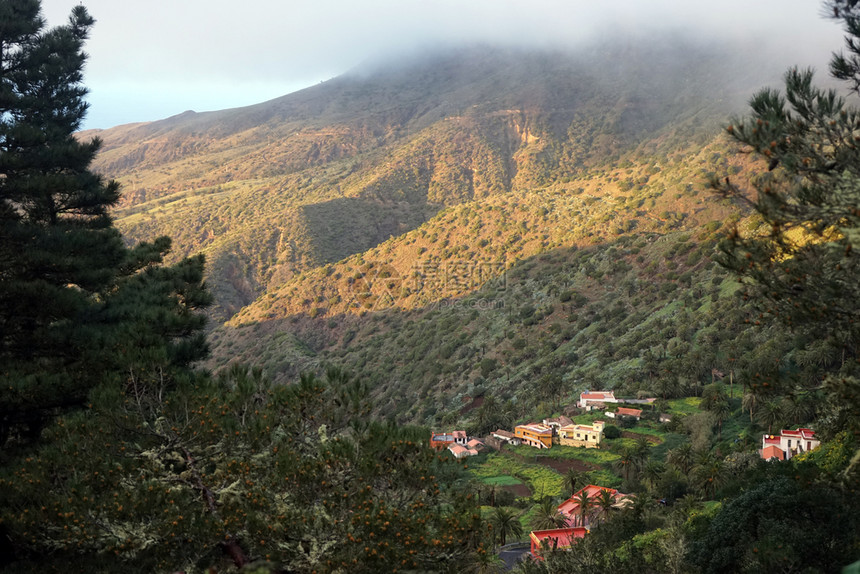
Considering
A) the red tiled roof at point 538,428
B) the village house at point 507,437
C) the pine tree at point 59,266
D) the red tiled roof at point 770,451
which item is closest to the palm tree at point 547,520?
the red tiled roof at point 770,451

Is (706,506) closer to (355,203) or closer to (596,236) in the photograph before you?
(596,236)

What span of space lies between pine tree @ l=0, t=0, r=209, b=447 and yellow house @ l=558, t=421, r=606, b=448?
30768 millimetres

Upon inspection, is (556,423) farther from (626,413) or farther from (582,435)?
(626,413)

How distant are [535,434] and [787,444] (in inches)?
652

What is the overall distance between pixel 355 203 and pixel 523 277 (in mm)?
41897

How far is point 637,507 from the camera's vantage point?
2500 cm

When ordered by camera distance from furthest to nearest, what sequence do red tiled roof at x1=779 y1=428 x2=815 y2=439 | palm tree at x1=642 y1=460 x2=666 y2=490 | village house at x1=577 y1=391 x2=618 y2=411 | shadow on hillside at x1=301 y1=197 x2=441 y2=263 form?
shadow on hillside at x1=301 y1=197 x2=441 y2=263 < village house at x1=577 y1=391 x2=618 y2=411 < palm tree at x1=642 y1=460 x2=666 y2=490 < red tiled roof at x1=779 y1=428 x2=815 y2=439

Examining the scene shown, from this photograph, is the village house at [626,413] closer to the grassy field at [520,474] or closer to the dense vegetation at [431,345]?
the dense vegetation at [431,345]

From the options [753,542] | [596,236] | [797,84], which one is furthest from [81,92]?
[596,236]

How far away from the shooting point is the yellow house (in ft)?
133

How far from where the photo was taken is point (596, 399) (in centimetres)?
4391

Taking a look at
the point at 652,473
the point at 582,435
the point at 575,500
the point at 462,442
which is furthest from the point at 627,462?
the point at 462,442

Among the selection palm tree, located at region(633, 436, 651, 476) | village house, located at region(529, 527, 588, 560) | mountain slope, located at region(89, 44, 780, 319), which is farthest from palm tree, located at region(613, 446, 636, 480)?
mountain slope, located at region(89, 44, 780, 319)

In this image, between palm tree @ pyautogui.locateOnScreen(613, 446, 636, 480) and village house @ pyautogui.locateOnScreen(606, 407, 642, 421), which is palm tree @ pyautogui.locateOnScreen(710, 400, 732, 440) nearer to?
village house @ pyautogui.locateOnScreen(606, 407, 642, 421)
